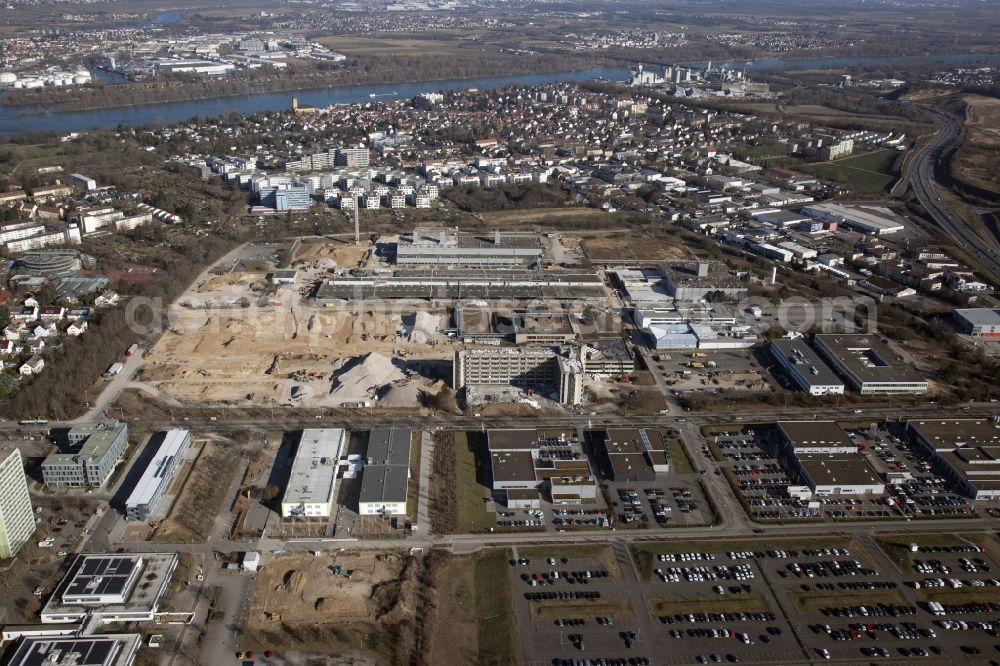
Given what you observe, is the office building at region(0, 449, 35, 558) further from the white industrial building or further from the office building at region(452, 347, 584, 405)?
the white industrial building

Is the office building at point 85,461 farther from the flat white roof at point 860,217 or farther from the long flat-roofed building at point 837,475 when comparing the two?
the flat white roof at point 860,217

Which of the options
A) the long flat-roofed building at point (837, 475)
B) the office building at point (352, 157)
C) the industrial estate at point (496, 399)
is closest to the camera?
the industrial estate at point (496, 399)

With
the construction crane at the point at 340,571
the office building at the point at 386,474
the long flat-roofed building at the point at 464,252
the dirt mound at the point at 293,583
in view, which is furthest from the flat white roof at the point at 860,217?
the dirt mound at the point at 293,583

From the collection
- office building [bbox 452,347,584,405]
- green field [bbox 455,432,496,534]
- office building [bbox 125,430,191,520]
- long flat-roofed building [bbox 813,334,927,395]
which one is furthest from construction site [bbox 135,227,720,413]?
long flat-roofed building [bbox 813,334,927,395]

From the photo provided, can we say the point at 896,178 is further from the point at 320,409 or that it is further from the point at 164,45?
the point at 164,45

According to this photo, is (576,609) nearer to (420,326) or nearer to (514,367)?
(514,367)

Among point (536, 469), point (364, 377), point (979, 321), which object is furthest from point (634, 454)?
point (979, 321)
